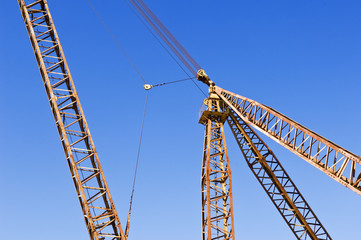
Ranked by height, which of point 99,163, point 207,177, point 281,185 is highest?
point 99,163

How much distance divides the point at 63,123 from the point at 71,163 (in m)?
2.45

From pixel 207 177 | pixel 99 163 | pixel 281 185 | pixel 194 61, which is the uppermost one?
pixel 194 61

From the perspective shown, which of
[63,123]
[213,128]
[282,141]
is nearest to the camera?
[63,123]

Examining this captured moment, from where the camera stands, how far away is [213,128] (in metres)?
29.8

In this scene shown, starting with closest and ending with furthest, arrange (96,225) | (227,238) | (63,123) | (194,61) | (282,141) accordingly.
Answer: (96,225)
(63,123)
(282,141)
(227,238)
(194,61)

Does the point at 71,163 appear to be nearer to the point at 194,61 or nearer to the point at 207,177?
the point at 207,177

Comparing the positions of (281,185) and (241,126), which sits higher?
(241,126)

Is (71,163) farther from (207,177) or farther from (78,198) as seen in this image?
(207,177)

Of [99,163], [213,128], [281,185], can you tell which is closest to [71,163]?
[99,163]

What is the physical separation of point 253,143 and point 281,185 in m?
4.11

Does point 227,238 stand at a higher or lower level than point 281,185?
lower

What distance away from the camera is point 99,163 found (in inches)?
865

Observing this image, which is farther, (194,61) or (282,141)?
(194,61)

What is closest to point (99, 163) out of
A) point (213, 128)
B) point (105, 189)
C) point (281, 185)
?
point (105, 189)
